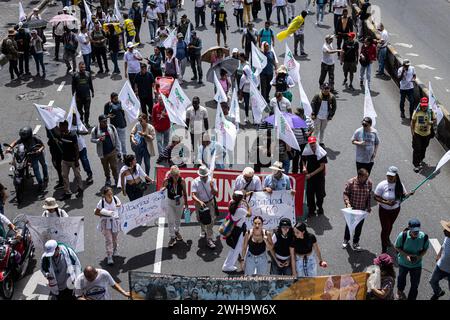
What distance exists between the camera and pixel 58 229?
11070 mm

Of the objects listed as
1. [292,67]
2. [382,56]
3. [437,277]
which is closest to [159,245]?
[437,277]

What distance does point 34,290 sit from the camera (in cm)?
1112

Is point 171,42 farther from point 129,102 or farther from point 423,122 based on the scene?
point 423,122

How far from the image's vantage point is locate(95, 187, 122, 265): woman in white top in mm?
11430

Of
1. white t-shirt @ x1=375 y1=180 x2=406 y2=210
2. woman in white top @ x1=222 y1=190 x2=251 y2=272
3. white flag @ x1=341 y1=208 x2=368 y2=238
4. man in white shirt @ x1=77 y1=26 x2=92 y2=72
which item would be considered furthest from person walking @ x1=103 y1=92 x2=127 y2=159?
man in white shirt @ x1=77 y1=26 x2=92 y2=72

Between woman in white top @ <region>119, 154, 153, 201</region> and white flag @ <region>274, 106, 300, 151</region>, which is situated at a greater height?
white flag @ <region>274, 106, 300, 151</region>

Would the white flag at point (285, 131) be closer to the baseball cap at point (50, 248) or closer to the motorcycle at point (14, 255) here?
the motorcycle at point (14, 255)

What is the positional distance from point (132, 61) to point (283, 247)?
1114 centimetres

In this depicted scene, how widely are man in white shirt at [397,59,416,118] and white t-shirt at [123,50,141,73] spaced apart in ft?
25.7

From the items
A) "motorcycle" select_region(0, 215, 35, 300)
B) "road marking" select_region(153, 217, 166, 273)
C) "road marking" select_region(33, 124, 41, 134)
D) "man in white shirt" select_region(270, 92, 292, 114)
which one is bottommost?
"road marking" select_region(153, 217, 166, 273)

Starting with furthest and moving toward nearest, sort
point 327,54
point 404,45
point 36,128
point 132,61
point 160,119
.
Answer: point 404,45
point 327,54
point 132,61
point 36,128
point 160,119

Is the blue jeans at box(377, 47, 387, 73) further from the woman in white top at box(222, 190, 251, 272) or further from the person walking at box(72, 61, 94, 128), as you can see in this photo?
the woman in white top at box(222, 190, 251, 272)

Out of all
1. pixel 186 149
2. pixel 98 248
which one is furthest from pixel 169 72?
pixel 98 248
